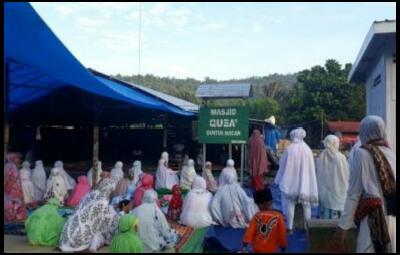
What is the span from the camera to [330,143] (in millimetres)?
6289

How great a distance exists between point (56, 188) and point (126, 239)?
4332mm

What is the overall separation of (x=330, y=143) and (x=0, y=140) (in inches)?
160

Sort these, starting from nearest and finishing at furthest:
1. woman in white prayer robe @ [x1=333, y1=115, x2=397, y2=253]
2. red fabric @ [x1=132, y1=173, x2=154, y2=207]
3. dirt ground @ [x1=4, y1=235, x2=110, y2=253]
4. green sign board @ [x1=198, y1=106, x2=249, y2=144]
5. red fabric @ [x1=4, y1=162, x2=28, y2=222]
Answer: woman in white prayer robe @ [x1=333, y1=115, x2=397, y2=253], dirt ground @ [x1=4, y1=235, x2=110, y2=253], red fabric @ [x1=132, y1=173, x2=154, y2=207], red fabric @ [x1=4, y1=162, x2=28, y2=222], green sign board @ [x1=198, y1=106, x2=249, y2=144]

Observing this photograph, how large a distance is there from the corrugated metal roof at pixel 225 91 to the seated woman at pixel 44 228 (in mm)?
13424

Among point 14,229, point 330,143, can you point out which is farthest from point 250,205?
point 14,229

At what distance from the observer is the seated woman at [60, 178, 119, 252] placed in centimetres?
528

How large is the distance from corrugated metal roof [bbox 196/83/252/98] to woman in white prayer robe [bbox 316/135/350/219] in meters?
12.4

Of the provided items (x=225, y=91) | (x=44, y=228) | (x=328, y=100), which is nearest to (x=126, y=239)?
(x=44, y=228)

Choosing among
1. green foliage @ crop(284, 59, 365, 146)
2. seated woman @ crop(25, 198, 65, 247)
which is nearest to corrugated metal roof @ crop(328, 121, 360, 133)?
green foliage @ crop(284, 59, 365, 146)

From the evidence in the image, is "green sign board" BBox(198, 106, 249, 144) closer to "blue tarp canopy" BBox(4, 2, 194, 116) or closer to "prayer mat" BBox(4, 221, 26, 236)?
"blue tarp canopy" BBox(4, 2, 194, 116)

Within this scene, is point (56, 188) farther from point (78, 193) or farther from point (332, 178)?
point (332, 178)

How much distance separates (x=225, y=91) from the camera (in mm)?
19031

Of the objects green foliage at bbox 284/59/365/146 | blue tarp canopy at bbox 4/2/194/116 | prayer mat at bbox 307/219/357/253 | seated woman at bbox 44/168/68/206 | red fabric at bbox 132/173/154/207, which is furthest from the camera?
green foliage at bbox 284/59/365/146

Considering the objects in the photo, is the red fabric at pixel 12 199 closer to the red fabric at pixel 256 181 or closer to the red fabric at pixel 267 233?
the red fabric at pixel 256 181
